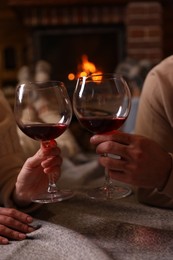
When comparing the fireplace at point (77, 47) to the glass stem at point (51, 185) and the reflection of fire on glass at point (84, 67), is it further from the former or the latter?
the glass stem at point (51, 185)

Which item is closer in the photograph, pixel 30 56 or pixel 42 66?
pixel 42 66

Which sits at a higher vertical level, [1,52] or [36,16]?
[36,16]

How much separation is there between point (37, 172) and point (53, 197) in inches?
2.4

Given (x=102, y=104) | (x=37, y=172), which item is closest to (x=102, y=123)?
(x=102, y=104)

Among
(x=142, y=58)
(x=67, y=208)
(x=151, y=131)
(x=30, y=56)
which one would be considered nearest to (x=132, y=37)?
(x=142, y=58)

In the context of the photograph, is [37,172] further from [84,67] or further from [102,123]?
[84,67]

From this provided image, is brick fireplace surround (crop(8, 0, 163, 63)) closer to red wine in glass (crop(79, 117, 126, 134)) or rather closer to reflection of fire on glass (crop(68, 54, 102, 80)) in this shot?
reflection of fire on glass (crop(68, 54, 102, 80))

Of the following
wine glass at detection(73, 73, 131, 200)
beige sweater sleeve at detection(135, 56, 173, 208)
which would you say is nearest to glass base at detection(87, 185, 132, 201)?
wine glass at detection(73, 73, 131, 200)

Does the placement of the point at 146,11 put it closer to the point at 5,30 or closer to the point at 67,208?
the point at 5,30

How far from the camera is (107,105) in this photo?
889mm

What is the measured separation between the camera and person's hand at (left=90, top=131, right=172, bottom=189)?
0.82m

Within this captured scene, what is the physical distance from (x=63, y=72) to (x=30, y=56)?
327mm

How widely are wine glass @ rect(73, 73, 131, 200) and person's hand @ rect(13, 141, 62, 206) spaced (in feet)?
0.28

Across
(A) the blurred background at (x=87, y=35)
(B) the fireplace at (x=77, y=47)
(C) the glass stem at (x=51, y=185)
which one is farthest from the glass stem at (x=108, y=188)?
(B) the fireplace at (x=77, y=47)
